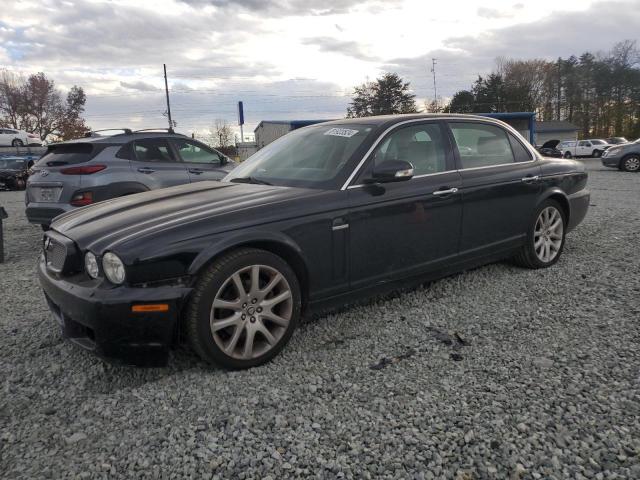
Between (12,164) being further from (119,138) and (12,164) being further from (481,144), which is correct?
(481,144)

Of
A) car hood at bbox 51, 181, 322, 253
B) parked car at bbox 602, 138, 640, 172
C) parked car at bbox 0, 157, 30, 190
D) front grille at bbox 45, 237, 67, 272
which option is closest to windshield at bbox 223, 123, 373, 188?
car hood at bbox 51, 181, 322, 253

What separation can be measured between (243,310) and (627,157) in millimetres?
20658

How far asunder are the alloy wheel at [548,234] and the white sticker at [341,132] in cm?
214

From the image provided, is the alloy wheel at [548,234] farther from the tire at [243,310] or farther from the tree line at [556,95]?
the tree line at [556,95]

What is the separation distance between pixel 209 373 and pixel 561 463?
187 centimetres

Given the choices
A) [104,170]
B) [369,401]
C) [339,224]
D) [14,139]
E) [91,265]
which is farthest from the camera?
[14,139]

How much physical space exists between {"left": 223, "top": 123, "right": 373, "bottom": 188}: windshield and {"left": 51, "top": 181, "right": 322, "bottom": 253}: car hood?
0.18 metres

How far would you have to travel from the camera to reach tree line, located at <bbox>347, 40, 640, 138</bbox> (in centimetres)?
6031

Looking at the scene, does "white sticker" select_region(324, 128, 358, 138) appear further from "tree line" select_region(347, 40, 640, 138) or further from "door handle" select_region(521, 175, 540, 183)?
"tree line" select_region(347, 40, 640, 138)

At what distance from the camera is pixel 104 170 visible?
6.23 m

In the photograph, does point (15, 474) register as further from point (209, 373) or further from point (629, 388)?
point (629, 388)

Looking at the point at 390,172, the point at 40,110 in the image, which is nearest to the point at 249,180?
the point at 390,172

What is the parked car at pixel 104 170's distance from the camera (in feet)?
19.9

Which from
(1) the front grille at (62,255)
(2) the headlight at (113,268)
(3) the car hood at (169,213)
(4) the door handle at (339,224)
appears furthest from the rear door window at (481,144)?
(1) the front grille at (62,255)
